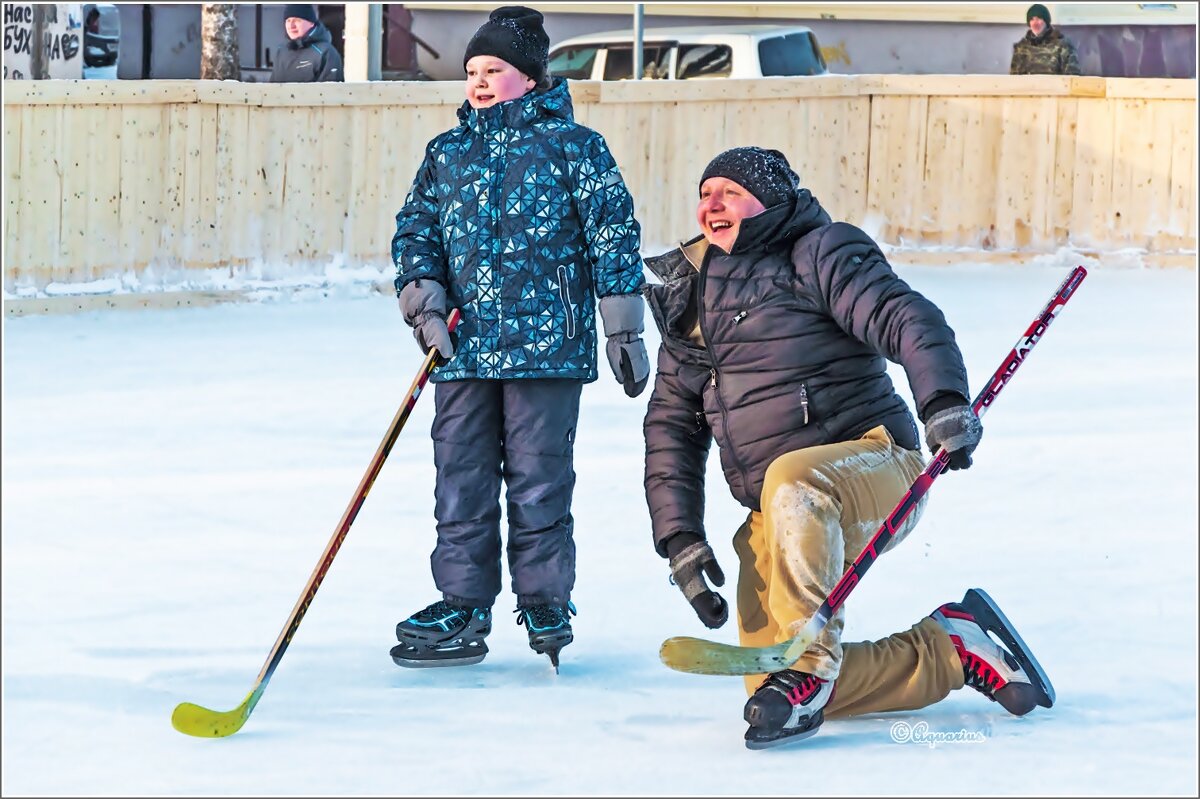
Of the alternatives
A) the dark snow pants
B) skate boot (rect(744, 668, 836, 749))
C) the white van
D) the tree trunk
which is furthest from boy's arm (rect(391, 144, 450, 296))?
the tree trunk

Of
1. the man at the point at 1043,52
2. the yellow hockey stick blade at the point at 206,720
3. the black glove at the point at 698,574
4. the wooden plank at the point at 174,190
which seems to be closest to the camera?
the yellow hockey stick blade at the point at 206,720

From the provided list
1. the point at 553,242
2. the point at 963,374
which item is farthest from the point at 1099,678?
the point at 553,242

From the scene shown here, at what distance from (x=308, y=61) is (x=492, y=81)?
680cm

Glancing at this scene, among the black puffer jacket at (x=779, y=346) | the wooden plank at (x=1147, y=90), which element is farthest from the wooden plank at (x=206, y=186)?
the black puffer jacket at (x=779, y=346)

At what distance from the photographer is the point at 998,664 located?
13.4 ft

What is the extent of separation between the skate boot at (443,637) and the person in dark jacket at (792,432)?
562 millimetres

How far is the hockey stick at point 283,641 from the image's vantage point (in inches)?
154

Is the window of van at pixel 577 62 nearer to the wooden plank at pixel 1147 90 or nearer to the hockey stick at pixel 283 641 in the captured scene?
the wooden plank at pixel 1147 90

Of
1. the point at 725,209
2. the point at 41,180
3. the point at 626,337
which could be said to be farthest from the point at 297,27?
the point at 725,209

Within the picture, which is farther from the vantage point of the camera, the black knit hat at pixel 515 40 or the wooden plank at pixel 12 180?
the wooden plank at pixel 12 180

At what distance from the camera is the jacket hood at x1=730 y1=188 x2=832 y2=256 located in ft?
13.1

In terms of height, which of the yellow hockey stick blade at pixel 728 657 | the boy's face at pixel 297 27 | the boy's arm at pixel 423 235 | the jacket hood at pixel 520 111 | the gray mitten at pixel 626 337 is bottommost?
the yellow hockey stick blade at pixel 728 657

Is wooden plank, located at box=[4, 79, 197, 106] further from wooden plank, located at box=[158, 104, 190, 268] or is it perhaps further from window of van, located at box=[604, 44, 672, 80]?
window of van, located at box=[604, 44, 672, 80]

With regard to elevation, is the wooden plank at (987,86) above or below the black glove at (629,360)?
above
